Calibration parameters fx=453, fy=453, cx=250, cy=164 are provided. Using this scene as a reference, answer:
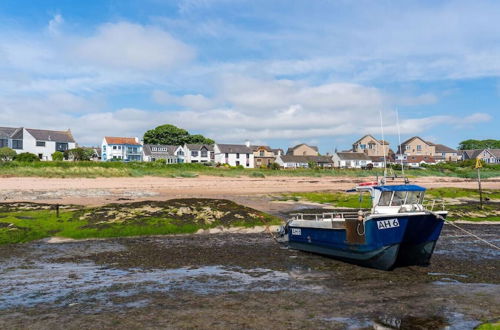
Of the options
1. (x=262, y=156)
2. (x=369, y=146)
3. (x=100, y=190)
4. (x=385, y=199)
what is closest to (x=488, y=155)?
(x=369, y=146)

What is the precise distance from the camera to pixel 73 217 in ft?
92.4

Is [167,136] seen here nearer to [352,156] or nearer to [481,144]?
[352,156]

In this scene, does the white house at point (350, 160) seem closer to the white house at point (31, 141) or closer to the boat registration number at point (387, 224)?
the white house at point (31, 141)

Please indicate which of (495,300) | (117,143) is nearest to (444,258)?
(495,300)

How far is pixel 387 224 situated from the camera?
17500 millimetres

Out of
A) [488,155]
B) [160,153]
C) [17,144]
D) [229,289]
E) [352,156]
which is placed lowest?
[229,289]

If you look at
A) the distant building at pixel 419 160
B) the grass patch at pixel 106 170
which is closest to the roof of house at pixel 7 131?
the grass patch at pixel 106 170

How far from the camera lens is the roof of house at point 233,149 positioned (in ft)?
435

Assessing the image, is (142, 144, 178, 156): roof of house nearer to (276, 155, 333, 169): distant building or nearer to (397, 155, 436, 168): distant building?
(276, 155, 333, 169): distant building

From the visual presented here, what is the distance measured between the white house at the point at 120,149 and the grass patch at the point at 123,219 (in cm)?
9552

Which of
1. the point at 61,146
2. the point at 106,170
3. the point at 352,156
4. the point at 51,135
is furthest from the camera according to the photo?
the point at 352,156

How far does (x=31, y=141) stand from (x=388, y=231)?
109m

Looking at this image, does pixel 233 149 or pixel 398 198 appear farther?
pixel 233 149

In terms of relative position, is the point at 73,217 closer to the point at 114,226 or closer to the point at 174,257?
the point at 114,226
